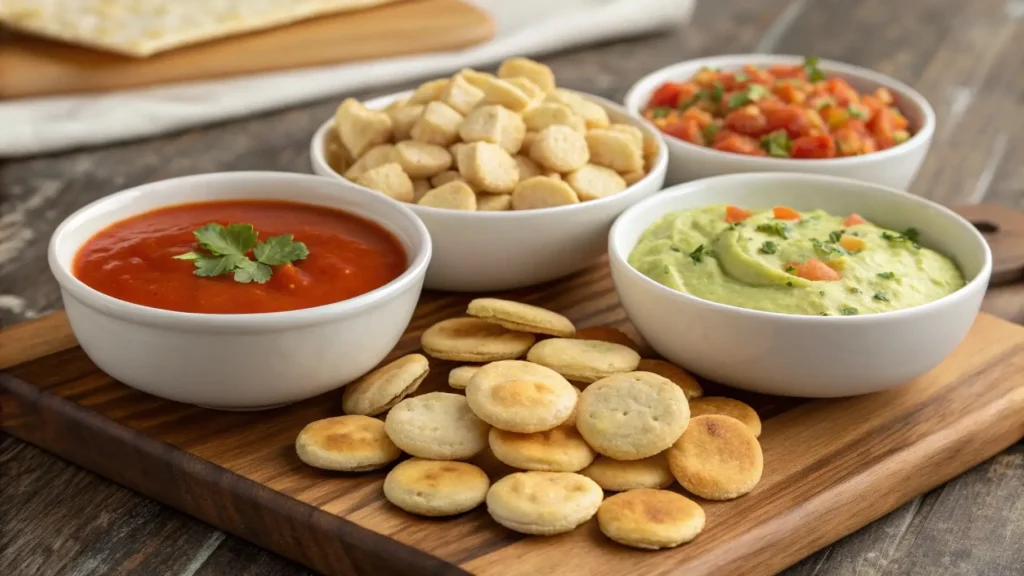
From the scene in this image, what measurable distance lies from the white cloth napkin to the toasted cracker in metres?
2.80

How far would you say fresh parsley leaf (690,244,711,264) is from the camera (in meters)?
2.81

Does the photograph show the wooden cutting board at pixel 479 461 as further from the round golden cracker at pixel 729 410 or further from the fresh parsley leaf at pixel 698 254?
the fresh parsley leaf at pixel 698 254

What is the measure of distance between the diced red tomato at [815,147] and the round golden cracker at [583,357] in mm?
1138

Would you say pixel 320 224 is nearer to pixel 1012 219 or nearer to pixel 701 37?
pixel 1012 219

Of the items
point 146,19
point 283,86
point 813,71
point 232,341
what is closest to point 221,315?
point 232,341

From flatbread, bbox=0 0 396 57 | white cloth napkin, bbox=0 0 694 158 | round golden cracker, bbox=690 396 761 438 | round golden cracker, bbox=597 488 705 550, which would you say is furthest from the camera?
flatbread, bbox=0 0 396 57

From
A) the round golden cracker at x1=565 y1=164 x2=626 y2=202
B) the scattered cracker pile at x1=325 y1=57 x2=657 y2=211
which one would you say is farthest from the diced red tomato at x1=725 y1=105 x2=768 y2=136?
the round golden cracker at x1=565 y1=164 x2=626 y2=202

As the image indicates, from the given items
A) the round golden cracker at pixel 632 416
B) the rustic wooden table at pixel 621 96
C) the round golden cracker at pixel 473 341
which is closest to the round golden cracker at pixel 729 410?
the round golden cracker at pixel 632 416

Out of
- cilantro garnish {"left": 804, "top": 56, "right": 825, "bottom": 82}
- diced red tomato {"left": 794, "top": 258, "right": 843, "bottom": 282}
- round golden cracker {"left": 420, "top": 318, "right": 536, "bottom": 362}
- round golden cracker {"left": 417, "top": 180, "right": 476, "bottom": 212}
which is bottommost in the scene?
round golden cracker {"left": 420, "top": 318, "right": 536, "bottom": 362}

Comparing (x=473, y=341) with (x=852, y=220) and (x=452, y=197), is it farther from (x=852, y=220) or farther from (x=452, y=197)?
(x=852, y=220)

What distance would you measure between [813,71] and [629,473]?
2168 millimetres

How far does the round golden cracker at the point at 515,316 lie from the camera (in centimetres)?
269

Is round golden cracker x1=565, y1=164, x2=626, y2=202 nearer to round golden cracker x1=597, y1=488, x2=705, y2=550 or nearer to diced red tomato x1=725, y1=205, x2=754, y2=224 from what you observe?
diced red tomato x1=725, y1=205, x2=754, y2=224

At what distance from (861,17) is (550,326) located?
14.2 feet
